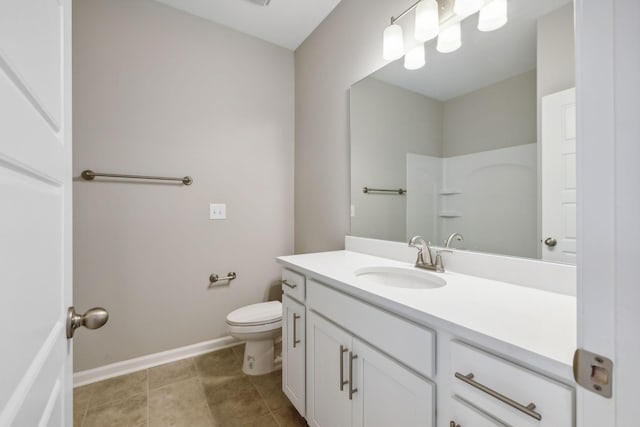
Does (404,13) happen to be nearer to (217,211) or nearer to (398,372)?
(398,372)

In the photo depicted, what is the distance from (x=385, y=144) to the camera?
1.61 m

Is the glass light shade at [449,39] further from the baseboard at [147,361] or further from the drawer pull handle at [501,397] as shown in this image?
the baseboard at [147,361]

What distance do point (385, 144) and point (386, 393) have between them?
125 cm

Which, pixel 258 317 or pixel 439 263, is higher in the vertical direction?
pixel 439 263

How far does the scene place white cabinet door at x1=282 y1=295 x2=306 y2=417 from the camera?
4.29 ft

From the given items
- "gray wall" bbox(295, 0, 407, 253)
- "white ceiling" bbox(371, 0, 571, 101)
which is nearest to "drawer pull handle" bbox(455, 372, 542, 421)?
"white ceiling" bbox(371, 0, 571, 101)

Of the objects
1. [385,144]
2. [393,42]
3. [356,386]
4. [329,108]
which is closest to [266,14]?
[329,108]

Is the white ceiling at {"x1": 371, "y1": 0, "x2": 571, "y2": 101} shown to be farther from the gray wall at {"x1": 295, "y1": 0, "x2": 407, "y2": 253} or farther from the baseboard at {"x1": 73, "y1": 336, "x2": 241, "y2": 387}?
the baseboard at {"x1": 73, "y1": 336, "x2": 241, "y2": 387}

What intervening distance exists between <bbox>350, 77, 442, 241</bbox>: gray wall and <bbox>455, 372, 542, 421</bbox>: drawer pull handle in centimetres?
88

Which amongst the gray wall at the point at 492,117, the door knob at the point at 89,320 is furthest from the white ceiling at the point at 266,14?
the door knob at the point at 89,320

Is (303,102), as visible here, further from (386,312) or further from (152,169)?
(386,312)

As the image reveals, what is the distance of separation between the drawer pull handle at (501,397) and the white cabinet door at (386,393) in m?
0.12

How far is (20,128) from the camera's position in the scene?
14.2 inches

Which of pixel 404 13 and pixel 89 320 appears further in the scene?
pixel 404 13
